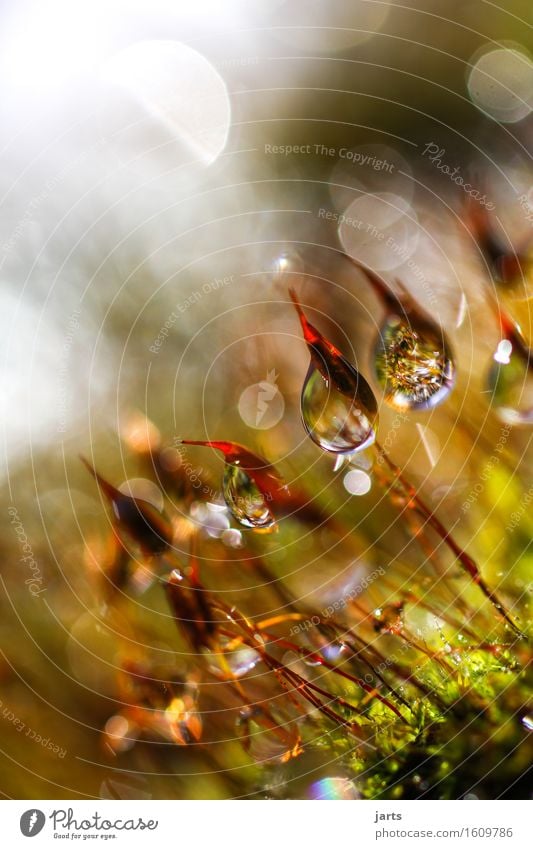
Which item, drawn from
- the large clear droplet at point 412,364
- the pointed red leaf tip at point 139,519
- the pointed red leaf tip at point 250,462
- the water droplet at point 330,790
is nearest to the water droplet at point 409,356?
the large clear droplet at point 412,364

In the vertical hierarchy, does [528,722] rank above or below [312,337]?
below

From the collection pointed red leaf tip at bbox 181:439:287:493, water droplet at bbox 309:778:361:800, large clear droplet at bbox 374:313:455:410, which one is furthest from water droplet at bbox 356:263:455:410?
water droplet at bbox 309:778:361:800

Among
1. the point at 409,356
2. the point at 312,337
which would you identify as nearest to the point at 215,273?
the point at 312,337

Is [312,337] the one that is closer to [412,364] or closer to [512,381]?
[412,364]

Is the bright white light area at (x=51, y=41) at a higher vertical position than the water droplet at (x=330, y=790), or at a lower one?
higher

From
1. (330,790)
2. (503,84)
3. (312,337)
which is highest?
(503,84)

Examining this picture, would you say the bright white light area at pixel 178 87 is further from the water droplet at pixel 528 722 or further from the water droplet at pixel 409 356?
the water droplet at pixel 528 722
